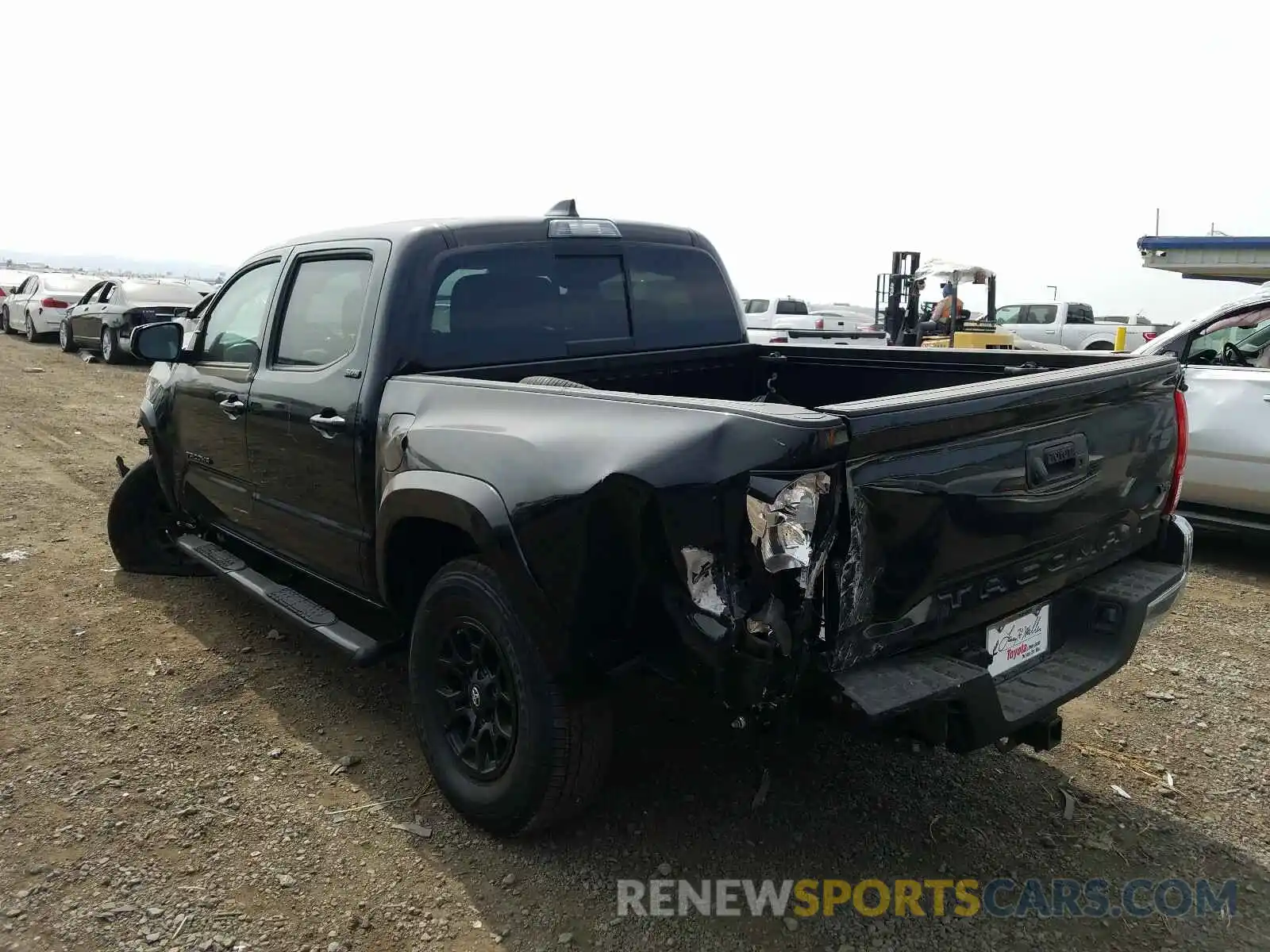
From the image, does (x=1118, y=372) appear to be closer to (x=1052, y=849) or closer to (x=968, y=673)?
(x=968, y=673)

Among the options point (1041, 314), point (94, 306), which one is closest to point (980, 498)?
point (94, 306)

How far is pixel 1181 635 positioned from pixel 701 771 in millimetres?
2854

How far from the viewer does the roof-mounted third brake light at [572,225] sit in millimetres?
3973

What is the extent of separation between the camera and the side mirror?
15.0 feet

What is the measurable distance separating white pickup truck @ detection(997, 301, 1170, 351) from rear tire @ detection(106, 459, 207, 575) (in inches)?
832

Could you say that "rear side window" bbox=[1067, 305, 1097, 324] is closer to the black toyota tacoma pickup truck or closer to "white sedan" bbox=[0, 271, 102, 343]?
the black toyota tacoma pickup truck

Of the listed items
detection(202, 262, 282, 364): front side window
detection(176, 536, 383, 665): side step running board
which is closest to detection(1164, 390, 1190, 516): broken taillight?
detection(176, 536, 383, 665): side step running board

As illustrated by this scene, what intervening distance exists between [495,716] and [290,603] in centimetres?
140

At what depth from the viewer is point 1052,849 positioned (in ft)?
9.92

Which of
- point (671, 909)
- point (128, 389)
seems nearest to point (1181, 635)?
point (671, 909)

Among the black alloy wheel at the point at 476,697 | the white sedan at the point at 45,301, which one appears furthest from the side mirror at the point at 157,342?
the white sedan at the point at 45,301

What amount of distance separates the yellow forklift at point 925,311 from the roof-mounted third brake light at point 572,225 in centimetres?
1263

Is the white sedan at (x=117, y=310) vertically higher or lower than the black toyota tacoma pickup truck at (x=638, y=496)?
higher

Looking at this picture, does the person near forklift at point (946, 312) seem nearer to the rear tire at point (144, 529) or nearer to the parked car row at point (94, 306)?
the parked car row at point (94, 306)
